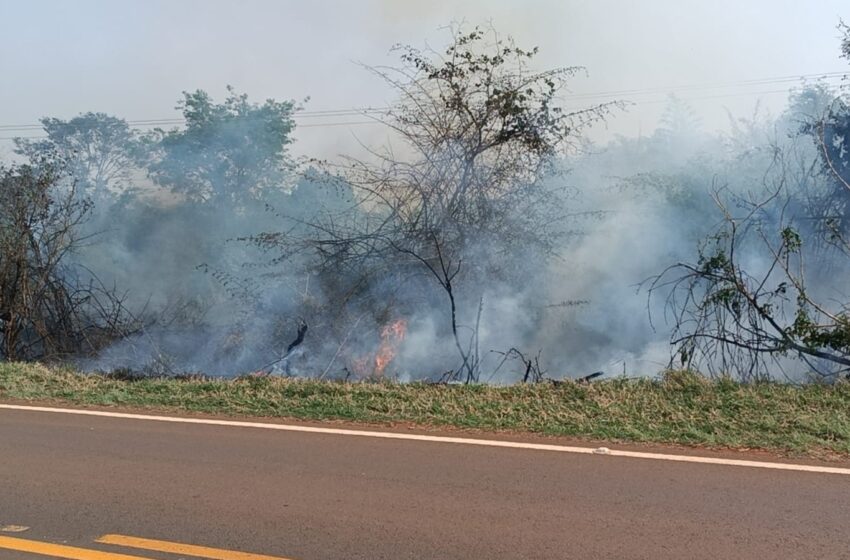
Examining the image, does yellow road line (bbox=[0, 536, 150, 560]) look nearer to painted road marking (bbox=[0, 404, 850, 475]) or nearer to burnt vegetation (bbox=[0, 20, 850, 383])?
painted road marking (bbox=[0, 404, 850, 475])

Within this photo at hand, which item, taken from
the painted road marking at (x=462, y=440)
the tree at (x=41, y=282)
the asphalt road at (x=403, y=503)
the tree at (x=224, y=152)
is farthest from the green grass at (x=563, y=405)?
the tree at (x=224, y=152)

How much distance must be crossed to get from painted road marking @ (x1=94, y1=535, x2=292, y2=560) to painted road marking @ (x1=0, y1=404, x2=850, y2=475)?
94.1 inches

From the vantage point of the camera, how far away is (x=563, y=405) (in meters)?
6.75

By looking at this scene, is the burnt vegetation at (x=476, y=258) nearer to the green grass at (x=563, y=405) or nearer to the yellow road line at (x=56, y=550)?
the green grass at (x=563, y=405)

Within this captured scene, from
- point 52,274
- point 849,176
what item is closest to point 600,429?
point 849,176

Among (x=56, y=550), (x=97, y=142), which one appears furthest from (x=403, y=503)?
(x=97, y=142)

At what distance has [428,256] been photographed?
38.5 ft

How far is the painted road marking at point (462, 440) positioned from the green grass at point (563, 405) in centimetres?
34

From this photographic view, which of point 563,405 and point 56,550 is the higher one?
point 563,405

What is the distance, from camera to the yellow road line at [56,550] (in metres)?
3.73

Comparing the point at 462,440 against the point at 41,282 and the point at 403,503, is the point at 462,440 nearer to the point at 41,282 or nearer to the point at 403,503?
the point at 403,503

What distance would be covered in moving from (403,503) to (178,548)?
129cm

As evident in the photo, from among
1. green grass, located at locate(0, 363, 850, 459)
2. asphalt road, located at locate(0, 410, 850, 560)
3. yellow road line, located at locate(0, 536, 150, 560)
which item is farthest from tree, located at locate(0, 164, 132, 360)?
yellow road line, located at locate(0, 536, 150, 560)

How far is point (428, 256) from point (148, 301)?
6315 millimetres
